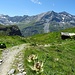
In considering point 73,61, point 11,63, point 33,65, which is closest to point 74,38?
point 73,61

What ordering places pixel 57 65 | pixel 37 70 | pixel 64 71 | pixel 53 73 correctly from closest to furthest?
pixel 37 70, pixel 53 73, pixel 64 71, pixel 57 65

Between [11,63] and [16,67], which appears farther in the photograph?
[11,63]

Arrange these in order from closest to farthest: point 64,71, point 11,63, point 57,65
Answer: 1. point 64,71
2. point 57,65
3. point 11,63

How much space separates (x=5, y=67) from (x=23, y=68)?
2.58 meters

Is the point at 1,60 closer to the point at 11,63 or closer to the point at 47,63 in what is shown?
the point at 11,63

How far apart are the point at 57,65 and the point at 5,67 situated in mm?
5517

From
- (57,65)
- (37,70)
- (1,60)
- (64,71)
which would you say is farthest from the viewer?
(1,60)

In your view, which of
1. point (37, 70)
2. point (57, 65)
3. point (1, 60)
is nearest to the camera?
point (37, 70)

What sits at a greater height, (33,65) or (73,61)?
(33,65)

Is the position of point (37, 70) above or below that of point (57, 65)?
above

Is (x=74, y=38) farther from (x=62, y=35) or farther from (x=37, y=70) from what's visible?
(x=37, y=70)

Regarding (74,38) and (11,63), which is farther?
(74,38)

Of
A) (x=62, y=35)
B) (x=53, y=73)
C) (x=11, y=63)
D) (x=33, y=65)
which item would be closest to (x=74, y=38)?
(x=62, y=35)

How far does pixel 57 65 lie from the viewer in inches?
845
